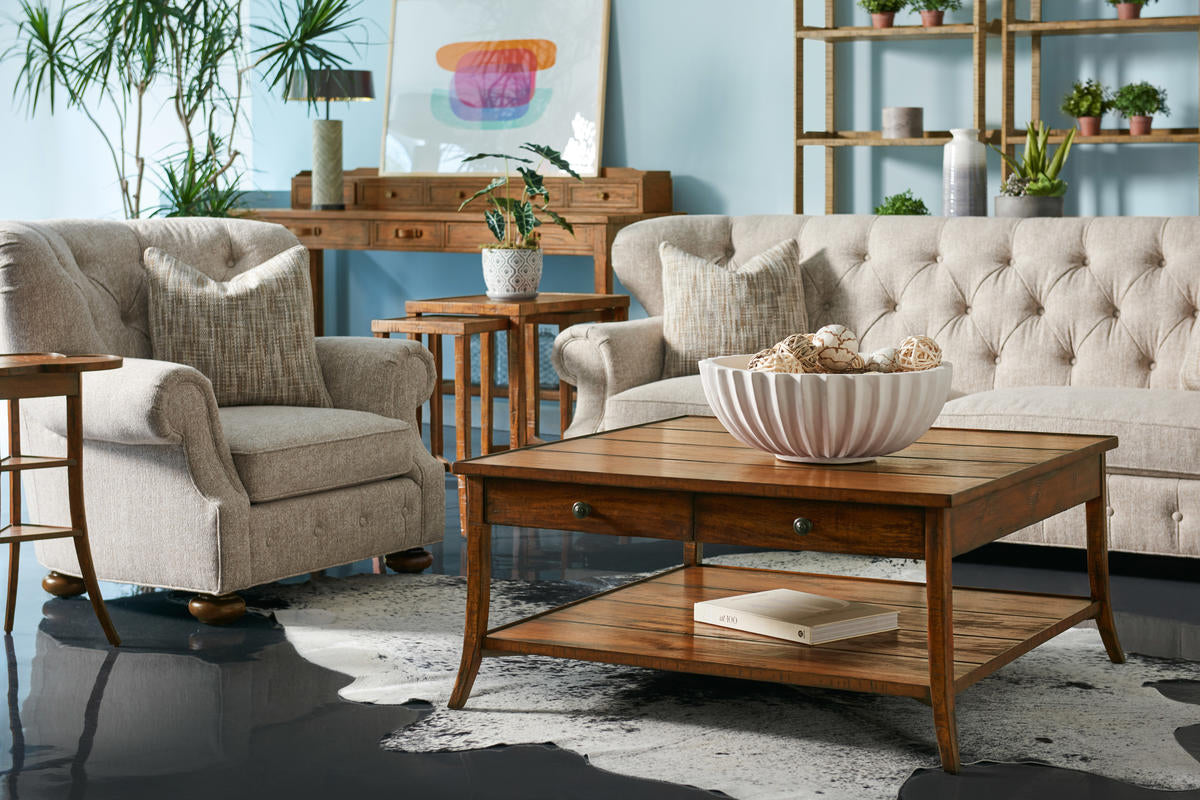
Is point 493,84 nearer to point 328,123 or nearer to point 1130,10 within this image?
point 328,123

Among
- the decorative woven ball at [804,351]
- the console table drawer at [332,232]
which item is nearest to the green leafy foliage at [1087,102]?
the console table drawer at [332,232]

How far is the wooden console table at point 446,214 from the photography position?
18.5ft

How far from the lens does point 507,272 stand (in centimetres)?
475

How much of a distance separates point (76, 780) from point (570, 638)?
819 mm

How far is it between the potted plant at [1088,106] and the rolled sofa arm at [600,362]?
1.79 m

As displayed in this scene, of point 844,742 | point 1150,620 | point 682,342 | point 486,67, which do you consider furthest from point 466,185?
point 844,742

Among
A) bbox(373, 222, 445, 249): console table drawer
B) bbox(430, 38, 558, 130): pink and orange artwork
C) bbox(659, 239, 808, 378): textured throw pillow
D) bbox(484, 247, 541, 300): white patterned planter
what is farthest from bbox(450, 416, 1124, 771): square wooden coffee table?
bbox(430, 38, 558, 130): pink and orange artwork

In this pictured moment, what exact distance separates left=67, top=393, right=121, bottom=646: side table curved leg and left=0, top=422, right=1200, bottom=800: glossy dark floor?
0.07 m

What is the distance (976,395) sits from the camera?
3.99 m

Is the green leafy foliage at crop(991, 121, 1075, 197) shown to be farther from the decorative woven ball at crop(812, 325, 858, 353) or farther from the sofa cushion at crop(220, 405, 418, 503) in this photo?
the decorative woven ball at crop(812, 325, 858, 353)

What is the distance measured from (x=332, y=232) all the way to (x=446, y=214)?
0.55 meters

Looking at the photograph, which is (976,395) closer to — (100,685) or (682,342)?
(682,342)

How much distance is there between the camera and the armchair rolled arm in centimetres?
391

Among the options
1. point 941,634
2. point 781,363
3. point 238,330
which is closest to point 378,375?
point 238,330
